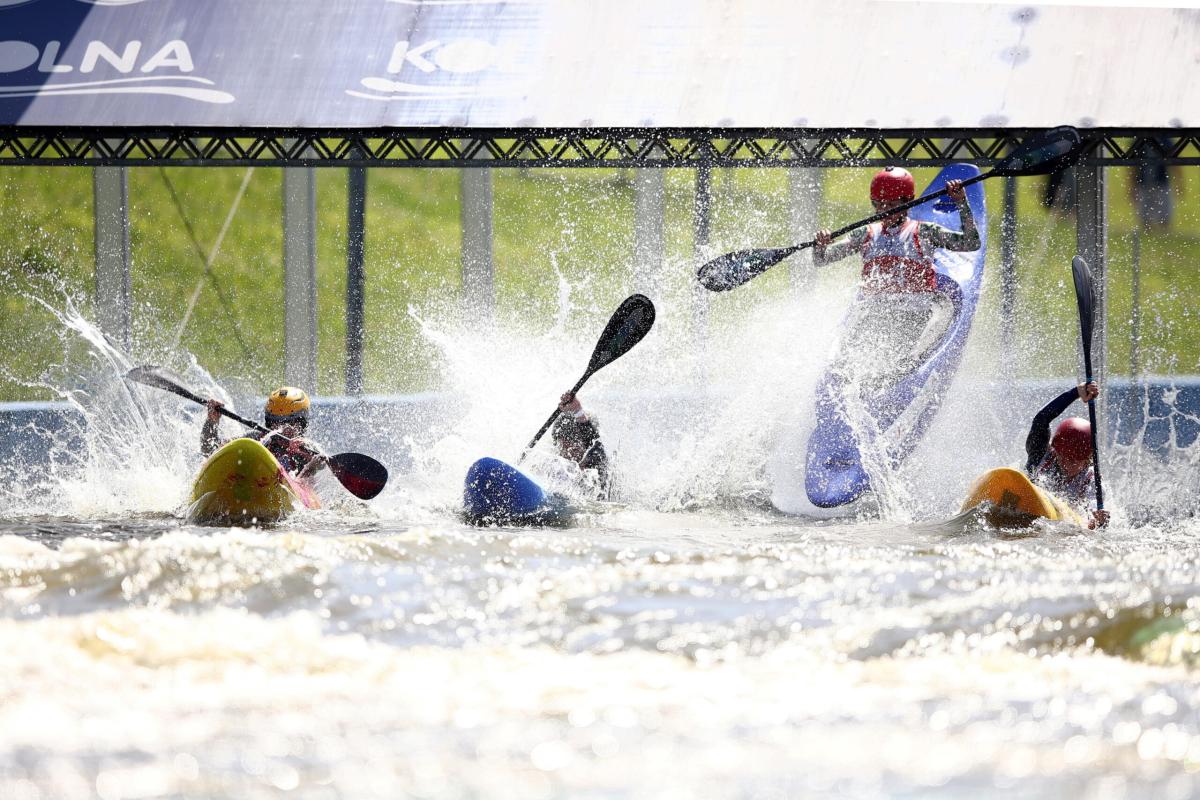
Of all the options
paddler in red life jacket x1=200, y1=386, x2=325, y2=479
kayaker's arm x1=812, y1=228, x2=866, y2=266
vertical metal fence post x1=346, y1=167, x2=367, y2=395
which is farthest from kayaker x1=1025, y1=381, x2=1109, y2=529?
vertical metal fence post x1=346, y1=167, x2=367, y2=395

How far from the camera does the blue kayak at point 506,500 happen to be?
19.4 feet

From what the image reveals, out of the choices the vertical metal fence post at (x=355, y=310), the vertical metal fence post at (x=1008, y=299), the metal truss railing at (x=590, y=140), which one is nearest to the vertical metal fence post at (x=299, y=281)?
the vertical metal fence post at (x=355, y=310)

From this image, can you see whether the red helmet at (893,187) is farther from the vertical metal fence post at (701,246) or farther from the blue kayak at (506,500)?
the vertical metal fence post at (701,246)

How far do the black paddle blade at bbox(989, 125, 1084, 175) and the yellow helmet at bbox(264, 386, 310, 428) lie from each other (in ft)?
11.2

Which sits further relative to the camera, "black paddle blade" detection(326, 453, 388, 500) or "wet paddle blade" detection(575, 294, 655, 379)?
"wet paddle blade" detection(575, 294, 655, 379)

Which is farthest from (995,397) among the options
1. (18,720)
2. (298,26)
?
(18,720)

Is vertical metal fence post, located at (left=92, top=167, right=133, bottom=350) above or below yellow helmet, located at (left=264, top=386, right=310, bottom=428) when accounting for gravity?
A: above

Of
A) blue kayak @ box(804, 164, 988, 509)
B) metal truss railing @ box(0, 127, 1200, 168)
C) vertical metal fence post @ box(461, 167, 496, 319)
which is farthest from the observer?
vertical metal fence post @ box(461, 167, 496, 319)

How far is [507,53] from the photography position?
28.3 feet

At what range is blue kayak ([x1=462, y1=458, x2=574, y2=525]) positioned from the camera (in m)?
5.91

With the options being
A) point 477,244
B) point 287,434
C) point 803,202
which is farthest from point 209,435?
point 803,202

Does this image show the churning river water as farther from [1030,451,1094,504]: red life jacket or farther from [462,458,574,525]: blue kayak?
[1030,451,1094,504]: red life jacket

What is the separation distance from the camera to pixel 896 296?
7.25 m

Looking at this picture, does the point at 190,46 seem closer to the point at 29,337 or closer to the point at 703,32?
the point at 703,32
